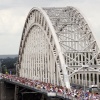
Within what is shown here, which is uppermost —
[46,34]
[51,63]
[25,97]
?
[46,34]

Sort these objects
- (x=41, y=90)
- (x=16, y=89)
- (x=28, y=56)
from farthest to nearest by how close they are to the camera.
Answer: (x=28, y=56), (x=16, y=89), (x=41, y=90)

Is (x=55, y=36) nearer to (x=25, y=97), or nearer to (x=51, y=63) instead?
(x=51, y=63)

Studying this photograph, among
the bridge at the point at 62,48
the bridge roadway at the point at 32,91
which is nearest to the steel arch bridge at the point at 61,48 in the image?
the bridge at the point at 62,48

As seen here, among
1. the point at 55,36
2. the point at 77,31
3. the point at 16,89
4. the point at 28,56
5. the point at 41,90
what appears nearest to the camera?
the point at 41,90

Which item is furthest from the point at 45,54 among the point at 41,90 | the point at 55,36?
the point at 41,90

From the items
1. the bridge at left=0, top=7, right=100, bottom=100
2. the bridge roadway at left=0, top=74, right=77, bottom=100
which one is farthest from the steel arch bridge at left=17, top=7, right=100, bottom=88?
the bridge roadway at left=0, top=74, right=77, bottom=100

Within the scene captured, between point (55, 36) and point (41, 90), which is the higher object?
point (55, 36)

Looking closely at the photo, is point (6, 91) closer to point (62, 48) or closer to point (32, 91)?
point (32, 91)

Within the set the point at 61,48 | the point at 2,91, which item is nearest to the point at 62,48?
the point at 61,48

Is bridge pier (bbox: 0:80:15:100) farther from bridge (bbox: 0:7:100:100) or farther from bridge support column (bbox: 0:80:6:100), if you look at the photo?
bridge (bbox: 0:7:100:100)
